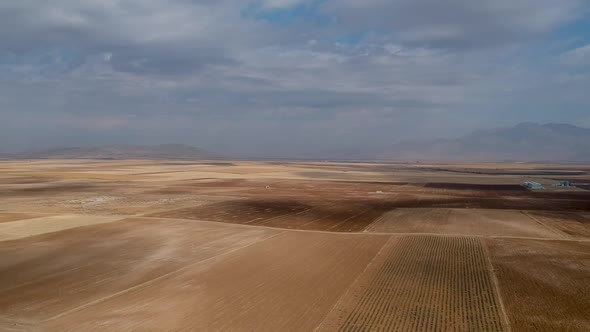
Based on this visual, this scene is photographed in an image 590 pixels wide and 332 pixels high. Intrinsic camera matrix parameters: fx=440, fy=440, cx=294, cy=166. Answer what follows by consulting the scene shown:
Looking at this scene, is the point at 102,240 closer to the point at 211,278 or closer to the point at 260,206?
the point at 211,278

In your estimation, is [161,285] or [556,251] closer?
[161,285]

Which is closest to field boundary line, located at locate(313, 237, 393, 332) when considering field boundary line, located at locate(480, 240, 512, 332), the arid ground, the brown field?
the arid ground

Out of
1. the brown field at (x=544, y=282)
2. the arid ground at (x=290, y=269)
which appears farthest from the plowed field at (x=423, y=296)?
the brown field at (x=544, y=282)

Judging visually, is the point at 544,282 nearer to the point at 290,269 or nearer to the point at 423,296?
the point at 423,296

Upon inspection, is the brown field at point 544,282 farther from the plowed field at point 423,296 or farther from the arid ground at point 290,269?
the plowed field at point 423,296

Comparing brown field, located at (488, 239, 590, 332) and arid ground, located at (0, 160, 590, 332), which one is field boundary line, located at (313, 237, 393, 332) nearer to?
arid ground, located at (0, 160, 590, 332)

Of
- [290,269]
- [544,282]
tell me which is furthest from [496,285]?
[290,269]

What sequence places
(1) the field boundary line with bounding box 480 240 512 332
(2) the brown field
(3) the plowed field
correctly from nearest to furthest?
(3) the plowed field < (1) the field boundary line with bounding box 480 240 512 332 < (2) the brown field

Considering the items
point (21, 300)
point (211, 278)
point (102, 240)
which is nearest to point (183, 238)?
point (102, 240)
